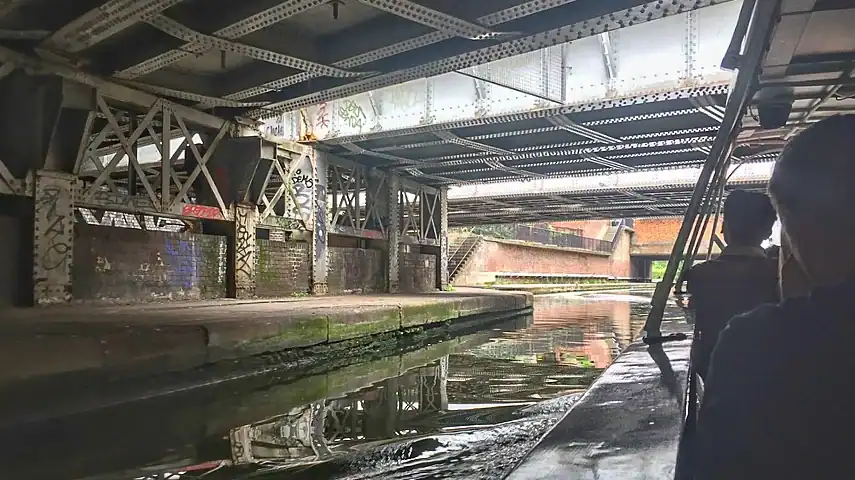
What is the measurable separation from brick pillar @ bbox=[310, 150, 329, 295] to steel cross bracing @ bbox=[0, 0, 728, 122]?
11.8 feet

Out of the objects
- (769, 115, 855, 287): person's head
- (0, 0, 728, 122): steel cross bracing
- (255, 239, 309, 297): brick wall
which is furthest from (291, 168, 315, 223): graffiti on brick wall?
(769, 115, 855, 287): person's head

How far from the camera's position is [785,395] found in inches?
40.7

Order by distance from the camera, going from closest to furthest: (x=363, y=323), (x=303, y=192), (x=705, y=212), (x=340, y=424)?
(x=705, y=212), (x=340, y=424), (x=363, y=323), (x=303, y=192)

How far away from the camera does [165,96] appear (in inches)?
412

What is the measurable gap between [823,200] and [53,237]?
9.48 m

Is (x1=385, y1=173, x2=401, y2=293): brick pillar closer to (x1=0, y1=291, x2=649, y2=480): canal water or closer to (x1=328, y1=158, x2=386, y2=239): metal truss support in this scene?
(x1=328, y1=158, x2=386, y2=239): metal truss support

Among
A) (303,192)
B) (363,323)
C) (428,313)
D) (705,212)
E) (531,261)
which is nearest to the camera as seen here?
(705,212)

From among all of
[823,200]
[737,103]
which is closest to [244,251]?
[737,103]

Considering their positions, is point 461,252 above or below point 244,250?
above

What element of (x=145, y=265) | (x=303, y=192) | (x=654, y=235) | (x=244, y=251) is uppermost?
(x=654, y=235)

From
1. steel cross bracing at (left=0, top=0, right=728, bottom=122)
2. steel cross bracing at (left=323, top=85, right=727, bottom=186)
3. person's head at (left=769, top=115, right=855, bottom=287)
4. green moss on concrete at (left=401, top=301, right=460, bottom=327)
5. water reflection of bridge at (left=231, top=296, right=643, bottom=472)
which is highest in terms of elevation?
steel cross bracing at (left=0, top=0, right=728, bottom=122)

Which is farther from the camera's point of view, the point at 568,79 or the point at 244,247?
the point at 244,247

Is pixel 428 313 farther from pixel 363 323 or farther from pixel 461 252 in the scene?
pixel 461 252

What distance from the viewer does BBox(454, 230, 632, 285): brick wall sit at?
33688 mm
